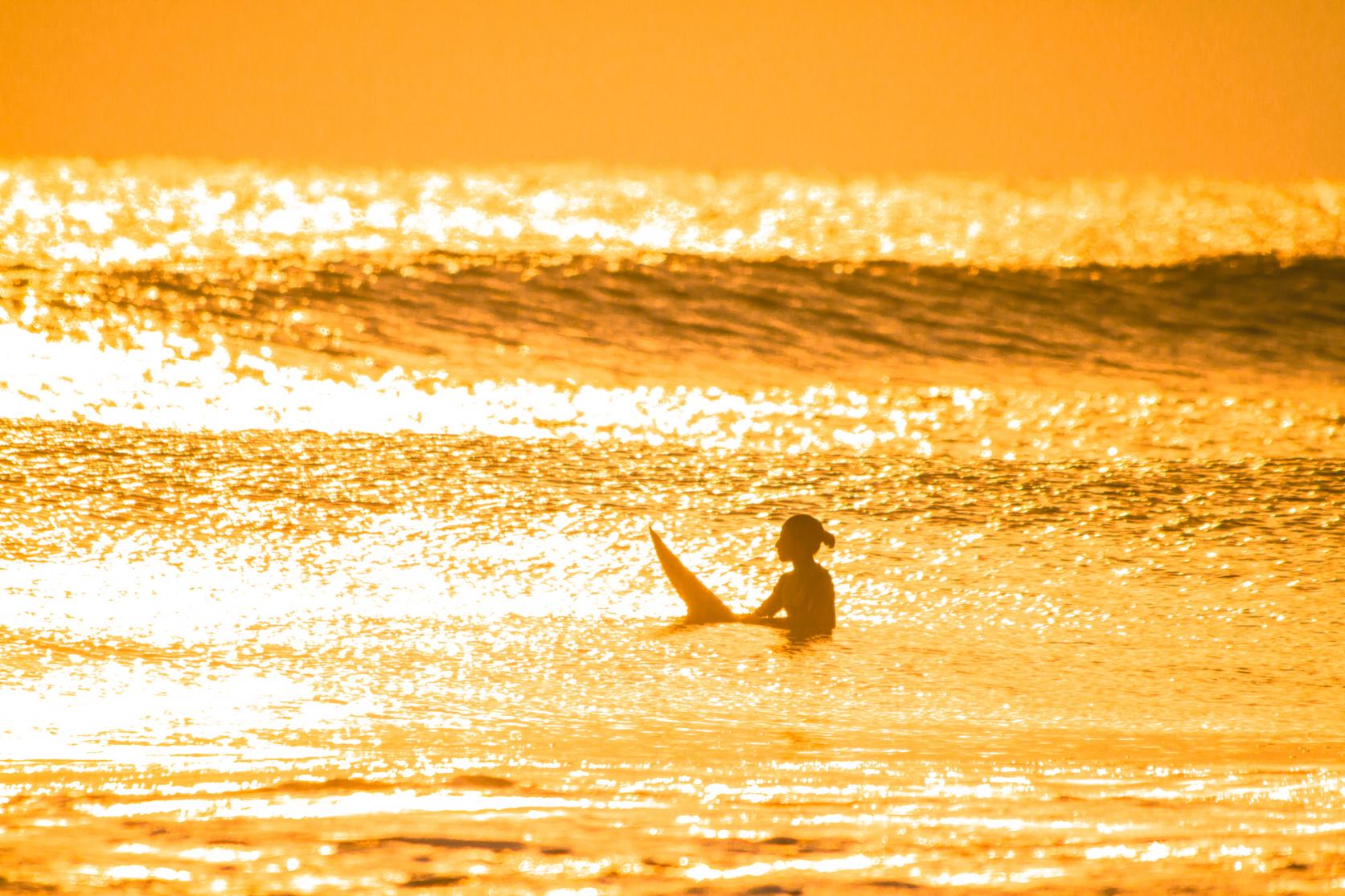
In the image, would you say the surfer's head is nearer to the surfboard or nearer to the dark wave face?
the surfboard

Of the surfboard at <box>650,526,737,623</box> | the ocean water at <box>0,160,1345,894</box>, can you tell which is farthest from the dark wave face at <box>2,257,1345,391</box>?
the surfboard at <box>650,526,737,623</box>

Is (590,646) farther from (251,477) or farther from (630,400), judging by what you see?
(630,400)

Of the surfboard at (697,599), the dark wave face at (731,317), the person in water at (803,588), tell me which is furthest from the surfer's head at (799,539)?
the dark wave face at (731,317)

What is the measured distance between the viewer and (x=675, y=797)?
3.87m

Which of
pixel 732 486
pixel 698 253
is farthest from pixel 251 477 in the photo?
pixel 698 253

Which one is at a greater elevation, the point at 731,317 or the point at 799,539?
the point at 731,317

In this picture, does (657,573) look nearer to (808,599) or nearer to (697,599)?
(697,599)

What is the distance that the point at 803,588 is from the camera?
600 cm

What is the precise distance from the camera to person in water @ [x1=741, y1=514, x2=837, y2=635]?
5.99 meters

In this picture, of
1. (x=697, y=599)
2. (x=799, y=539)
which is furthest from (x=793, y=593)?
(x=697, y=599)

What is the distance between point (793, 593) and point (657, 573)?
37.8 inches

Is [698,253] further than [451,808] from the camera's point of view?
Yes

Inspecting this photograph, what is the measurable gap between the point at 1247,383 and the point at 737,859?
9.11 metres

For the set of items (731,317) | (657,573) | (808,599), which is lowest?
(808,599)
